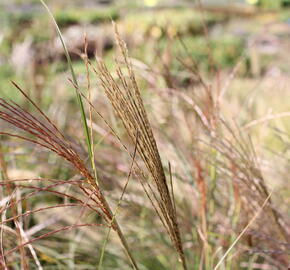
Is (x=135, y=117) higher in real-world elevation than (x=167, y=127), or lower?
higher

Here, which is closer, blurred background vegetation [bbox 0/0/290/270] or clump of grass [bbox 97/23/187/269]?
clump of grass [bbox 97/23/187/269]

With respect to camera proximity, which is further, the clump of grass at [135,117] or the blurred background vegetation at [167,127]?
the blurred background vegetation at [167,127]

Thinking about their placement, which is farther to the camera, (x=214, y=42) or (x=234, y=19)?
(x=234, y=19)

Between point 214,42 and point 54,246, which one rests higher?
point 54,246

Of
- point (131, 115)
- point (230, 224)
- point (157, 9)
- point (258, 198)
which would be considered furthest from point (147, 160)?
point (157, 9)

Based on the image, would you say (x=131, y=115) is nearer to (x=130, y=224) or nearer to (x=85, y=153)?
(x=85, y=153)

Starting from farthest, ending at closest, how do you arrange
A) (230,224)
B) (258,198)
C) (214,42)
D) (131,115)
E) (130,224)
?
(214,42)
(130,224)
(230,224)
(258,198)
(131,115)

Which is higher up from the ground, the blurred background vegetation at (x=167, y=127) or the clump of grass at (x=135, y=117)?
the clump of grass at (x=135, y=117)

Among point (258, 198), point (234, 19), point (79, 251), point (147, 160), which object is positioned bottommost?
point (234, 19)

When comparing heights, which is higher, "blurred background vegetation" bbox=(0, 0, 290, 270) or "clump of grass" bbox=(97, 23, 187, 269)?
"clump of grass" bbox=(97, 23, 187, 269)

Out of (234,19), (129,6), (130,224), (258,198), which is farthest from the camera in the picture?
(129,6)

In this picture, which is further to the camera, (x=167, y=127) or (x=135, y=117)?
(x=167, y=127)
